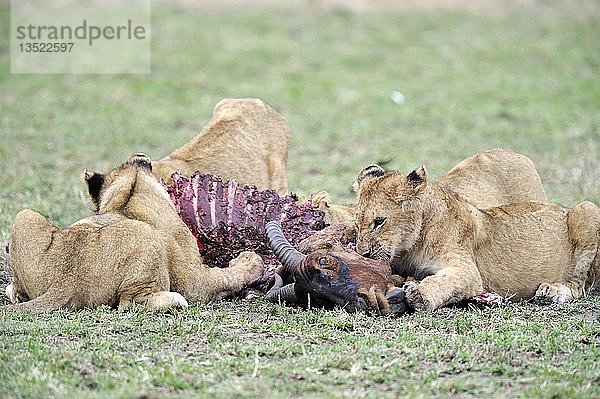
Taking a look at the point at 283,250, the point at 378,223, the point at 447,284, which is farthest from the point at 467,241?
the point at 283,250

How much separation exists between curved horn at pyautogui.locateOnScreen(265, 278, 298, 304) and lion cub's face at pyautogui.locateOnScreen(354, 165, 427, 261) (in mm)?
527

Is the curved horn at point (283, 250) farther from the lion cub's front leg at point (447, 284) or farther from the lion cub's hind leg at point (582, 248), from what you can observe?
the lion cub's hind leg at point (582, 248)

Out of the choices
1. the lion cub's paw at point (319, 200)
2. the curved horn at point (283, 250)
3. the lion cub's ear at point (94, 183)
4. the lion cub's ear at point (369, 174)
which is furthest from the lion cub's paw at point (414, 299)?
the lion cub's ear at point (94, 183)

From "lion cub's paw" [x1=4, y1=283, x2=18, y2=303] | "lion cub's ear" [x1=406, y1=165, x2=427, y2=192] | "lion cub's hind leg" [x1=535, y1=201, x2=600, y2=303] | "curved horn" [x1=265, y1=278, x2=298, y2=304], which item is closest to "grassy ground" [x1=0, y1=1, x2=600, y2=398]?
"curved horn" [x1=265, y1=278, x2=298, y2=304]

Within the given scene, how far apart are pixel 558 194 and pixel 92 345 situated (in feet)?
21.8

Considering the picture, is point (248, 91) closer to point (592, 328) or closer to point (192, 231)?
point (192, 231)

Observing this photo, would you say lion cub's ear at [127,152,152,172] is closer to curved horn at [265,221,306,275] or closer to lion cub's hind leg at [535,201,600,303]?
curved horn at [265,221,306,275]

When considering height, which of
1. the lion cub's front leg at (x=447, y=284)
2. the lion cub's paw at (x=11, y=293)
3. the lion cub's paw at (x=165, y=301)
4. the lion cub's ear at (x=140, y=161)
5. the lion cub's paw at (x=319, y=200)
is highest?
the lion cub's ear at (x=140, y=161)

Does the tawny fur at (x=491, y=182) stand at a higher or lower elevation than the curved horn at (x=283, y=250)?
higher

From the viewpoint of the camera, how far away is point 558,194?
36.1ft

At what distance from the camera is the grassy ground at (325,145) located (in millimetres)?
5137

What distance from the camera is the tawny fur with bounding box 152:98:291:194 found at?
28.7 feet

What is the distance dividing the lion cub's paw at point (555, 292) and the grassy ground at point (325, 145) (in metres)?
0.16

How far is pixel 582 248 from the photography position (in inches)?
293
